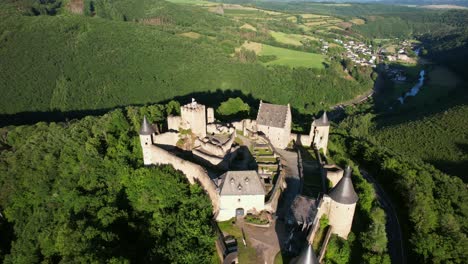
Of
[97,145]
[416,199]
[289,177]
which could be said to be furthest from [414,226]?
[97,145]

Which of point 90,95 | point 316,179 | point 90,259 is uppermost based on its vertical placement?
point 316,179

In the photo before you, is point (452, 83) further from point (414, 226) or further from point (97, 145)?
point (97, 145)

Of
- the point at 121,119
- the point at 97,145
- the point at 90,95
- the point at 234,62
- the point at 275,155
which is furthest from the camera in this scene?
the point at 234,62

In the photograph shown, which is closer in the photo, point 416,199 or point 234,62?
point 416,199

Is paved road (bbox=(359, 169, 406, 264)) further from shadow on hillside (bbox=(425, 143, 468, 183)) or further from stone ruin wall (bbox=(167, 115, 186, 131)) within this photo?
stone ruin wall (bbox=(167, 115, 186, 131))

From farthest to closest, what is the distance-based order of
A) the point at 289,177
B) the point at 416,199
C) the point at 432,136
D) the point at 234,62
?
the point at 234,62, the point at 432,136, the point at 416,199, the point at 289,177

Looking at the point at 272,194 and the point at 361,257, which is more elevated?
the point at 272,194
